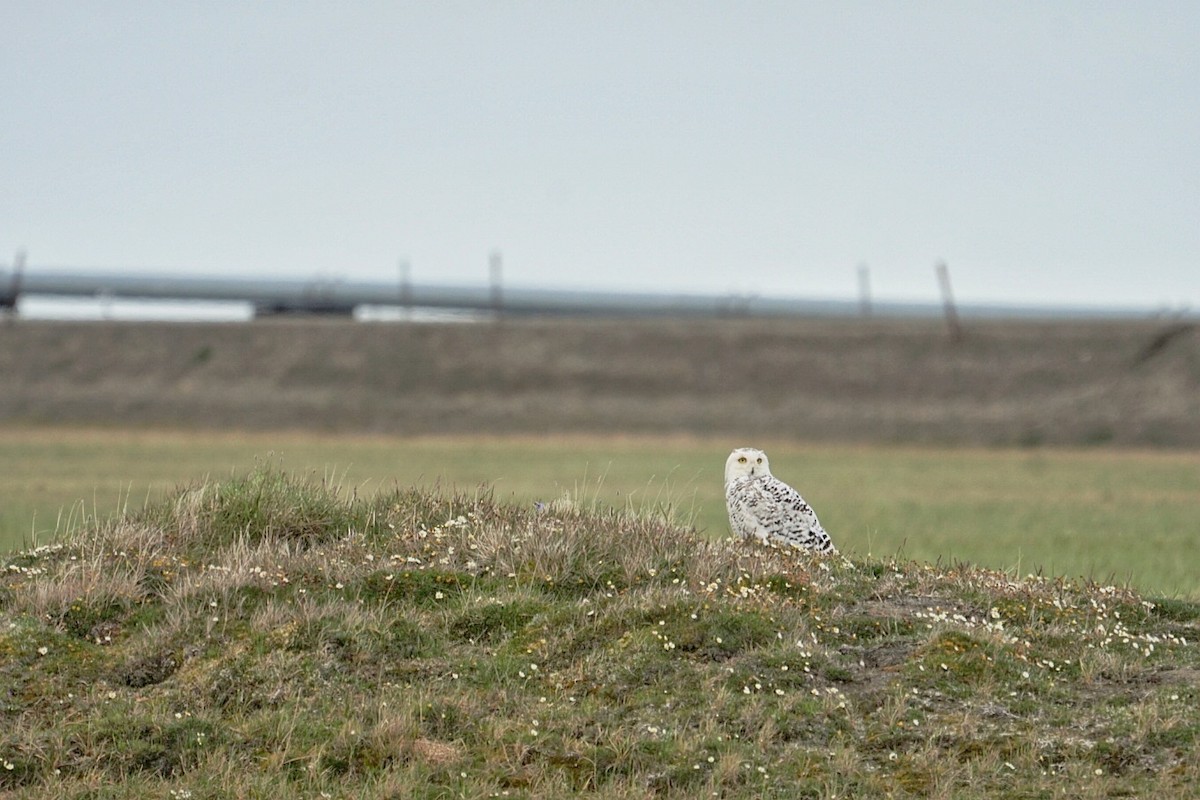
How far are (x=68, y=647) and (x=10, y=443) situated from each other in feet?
131

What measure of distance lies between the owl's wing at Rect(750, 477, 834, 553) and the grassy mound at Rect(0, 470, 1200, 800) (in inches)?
26.5

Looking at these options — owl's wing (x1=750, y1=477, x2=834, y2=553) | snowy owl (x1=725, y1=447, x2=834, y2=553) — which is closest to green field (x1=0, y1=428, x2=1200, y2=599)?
snowy owl (x1=725, y1=447, x2=834, y2=553)

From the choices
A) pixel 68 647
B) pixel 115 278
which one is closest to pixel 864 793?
pixel 68 647

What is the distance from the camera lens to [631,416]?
2132 inches

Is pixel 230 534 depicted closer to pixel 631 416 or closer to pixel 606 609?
pixel 606 609

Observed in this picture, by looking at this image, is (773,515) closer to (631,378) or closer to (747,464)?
(747,464)

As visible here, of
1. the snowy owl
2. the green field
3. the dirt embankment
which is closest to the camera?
the snowy owl

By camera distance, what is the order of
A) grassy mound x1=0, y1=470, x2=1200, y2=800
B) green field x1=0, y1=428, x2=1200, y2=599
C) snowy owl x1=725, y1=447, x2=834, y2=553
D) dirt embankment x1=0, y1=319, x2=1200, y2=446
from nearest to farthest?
grassy mound x1=0, y1=470, x2=1200, y2=800 → snowy owl x1=725, y1=447, x2=834, y2=553 → green field x1=0, y1=428, x2=1200, y2=599 → dirt embankment x1=0, y1=319, x2=1200, y2=446

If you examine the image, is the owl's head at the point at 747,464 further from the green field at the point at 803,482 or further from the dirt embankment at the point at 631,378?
the dirt embankment at the point at 631,378

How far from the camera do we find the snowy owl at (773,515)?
467 inches

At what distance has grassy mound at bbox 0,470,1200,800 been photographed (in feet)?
25.6

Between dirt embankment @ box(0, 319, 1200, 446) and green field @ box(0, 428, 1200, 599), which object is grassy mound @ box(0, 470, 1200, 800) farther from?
dirt embankment @ box(0, 319, 1200, 446)

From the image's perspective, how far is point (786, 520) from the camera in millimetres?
11883

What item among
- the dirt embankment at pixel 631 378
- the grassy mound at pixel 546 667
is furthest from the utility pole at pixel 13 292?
the grassy mound at pixel 546 667
